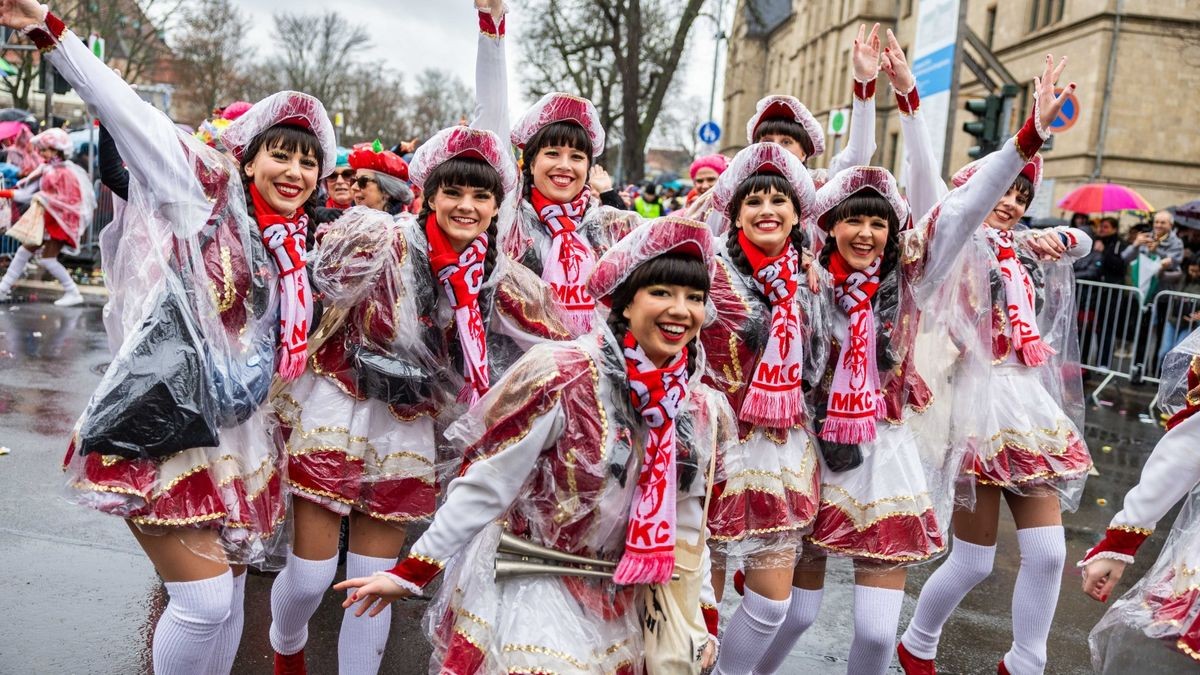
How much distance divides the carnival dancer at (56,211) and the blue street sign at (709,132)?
10.8 meters

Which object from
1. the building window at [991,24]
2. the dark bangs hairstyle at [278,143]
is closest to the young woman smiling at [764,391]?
the dark bangs hairstyle at [278,143]

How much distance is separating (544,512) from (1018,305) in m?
2.51

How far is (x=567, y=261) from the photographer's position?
4.02m

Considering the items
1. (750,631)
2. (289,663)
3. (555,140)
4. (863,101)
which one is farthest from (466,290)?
(863,101)

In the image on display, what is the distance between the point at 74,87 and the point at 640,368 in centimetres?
170

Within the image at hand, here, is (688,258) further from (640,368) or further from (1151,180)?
(1151,180)

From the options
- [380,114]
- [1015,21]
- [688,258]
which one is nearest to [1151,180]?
[1015,21]

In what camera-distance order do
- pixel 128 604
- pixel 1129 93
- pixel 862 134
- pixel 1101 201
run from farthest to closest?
pixel 1129 93, pixel 1101 201, pixel 862 134, pixel 128 604

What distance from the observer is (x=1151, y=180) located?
2638cm

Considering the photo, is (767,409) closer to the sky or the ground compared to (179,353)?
closer to the ground

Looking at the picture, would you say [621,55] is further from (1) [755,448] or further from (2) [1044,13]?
(1) [755,448]

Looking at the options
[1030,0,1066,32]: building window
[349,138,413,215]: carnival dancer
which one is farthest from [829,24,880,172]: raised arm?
[1030,0,1066,32]: building window

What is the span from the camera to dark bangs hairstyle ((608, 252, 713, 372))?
266cm

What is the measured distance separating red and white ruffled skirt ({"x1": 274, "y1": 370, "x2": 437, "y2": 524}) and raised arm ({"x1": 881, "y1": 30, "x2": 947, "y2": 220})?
212 cm
